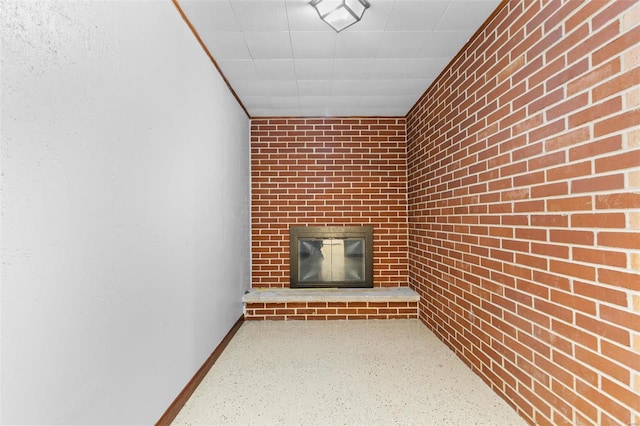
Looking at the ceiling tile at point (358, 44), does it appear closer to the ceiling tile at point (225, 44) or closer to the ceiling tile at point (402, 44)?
the ceiling tile at point (402, 44)

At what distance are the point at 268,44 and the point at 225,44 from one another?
0.97ft

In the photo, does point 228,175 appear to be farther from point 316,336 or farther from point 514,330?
point 514,330

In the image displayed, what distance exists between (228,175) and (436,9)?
201cm

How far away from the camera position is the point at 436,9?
198cm

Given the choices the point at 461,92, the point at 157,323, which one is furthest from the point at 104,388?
the point at 461,92

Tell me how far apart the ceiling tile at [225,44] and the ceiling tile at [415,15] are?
1.01m

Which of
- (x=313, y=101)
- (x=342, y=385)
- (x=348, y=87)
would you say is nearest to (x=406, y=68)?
(x=348, y=87)

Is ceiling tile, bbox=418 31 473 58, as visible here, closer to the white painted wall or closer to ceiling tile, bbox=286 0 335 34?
ceiling tile, bbox=286 0 335 34

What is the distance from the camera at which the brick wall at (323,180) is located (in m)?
3.89

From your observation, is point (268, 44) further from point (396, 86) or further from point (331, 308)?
point (331, 308)

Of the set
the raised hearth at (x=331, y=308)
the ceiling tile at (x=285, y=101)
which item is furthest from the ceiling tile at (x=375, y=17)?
the raised hearth at (x=331, y=308)

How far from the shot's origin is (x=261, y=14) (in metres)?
2.00

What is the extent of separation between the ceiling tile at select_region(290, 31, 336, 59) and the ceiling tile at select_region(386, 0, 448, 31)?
1.33 ft

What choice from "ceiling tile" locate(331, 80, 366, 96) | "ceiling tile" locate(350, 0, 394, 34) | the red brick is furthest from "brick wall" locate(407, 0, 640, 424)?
"ceiling tile" locate(331, 80, 366, 96)
